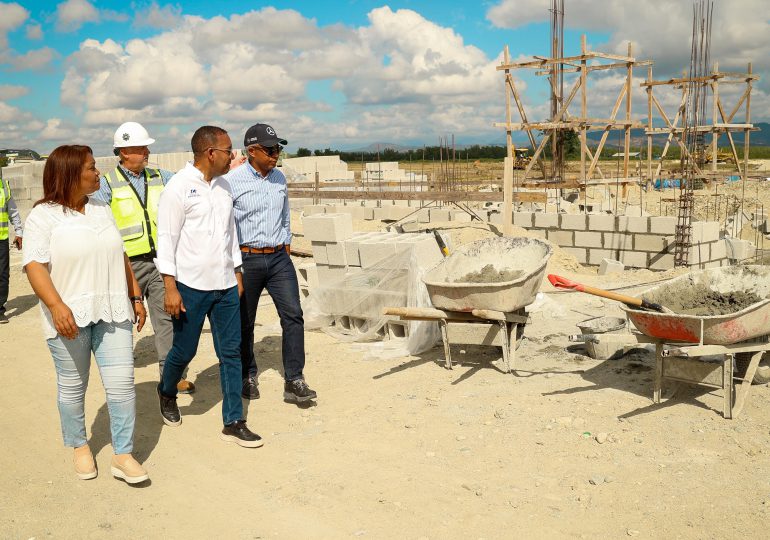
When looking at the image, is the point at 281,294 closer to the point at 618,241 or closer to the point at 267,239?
the point at 267,239

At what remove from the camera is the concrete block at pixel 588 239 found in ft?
35.0

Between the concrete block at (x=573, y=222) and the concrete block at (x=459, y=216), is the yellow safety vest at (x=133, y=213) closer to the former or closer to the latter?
the concrete block at (x=573, y=222)

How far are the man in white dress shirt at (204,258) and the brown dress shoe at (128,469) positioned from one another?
0.61 meters

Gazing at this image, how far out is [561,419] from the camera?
12.9 feet

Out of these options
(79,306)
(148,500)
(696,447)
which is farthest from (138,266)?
(696,447)

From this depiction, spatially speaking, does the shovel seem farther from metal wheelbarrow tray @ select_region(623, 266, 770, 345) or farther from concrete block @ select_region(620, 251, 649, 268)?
concrete block @ select_region(620, 251, 649, 268)

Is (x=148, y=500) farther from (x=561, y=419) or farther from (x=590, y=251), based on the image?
(x=590, y=251)

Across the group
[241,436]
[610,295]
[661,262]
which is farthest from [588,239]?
[241,436]

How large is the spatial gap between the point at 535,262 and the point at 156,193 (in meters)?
→ 3.00

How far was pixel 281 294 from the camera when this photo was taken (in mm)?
4281

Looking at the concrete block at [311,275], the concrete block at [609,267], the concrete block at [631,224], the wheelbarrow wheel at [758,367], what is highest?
the concrete block at [631,224]

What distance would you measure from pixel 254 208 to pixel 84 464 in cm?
178

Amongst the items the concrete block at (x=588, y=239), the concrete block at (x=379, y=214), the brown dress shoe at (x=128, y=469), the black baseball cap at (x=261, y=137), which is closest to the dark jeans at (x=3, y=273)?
the black baseball cap at (x=261, y=137)

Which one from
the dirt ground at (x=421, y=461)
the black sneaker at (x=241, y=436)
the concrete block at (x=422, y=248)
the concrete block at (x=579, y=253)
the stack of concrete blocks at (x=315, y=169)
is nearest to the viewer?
the dirt ground at (x=421, y=461)
